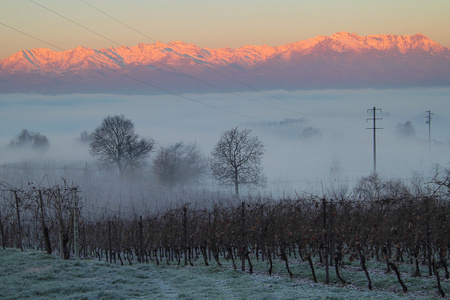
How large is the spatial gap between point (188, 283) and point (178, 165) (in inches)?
1723

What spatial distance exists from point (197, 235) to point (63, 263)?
5.02 metres

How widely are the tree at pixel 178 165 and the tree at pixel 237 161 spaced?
9898 mm

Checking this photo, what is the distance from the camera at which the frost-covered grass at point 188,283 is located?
9727 millimetres

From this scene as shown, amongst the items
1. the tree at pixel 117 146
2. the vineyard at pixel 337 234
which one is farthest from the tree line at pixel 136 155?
the vineyard at pixel 337 234

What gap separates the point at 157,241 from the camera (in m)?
18.2

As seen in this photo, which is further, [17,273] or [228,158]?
[228,158]

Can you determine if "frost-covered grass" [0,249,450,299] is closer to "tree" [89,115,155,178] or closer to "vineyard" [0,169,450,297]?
"vineyard" [0,169,450,297]

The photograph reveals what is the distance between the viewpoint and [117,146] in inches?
2175

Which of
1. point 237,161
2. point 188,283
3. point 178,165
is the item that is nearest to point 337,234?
point 188,283

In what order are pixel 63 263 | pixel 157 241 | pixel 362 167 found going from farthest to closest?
1. pixel 362 167
2. pixel 157 241
3. pixel 63 263

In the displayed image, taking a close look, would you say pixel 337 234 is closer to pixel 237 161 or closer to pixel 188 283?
pixel 188 283

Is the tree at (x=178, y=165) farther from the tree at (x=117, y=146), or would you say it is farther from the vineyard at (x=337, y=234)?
the vineyard at (x=337, y=234)

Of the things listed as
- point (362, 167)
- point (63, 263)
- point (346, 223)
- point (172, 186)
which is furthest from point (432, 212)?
point (362, 167)

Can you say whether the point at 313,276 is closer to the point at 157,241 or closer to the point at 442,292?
the point at 442,292
